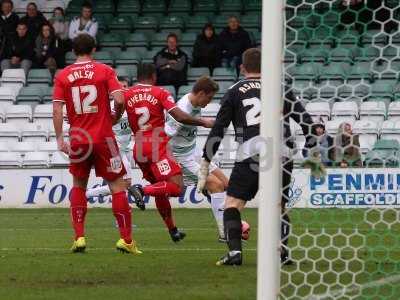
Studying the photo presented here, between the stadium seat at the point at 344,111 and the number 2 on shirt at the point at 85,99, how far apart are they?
14.4 ft

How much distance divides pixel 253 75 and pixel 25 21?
13344 mm

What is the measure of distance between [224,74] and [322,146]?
13.3 meters

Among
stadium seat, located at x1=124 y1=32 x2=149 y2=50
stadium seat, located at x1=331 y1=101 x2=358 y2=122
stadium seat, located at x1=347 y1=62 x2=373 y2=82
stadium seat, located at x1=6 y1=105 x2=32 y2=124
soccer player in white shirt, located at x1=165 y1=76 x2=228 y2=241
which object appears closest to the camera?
soccer player in white shirt, located at x1=165 y1=76 x2=228 y2=241

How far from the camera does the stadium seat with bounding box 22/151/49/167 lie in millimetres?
19516

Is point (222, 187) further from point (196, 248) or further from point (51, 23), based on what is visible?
point (51, 23)

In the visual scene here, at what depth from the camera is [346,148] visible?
26.8ft

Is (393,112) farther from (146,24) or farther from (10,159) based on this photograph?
(146,24)

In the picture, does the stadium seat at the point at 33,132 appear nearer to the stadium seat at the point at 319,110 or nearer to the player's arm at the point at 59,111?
the stadium seat at the point at 319,110

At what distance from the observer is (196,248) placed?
37.3 feet

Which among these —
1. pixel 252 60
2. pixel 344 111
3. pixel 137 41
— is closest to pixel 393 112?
pixel 344 111

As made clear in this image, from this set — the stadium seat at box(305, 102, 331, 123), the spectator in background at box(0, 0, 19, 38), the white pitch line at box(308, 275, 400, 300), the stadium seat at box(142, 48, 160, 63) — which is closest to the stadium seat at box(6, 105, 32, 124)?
the spectator in background at box(0, 0, 19, 38)

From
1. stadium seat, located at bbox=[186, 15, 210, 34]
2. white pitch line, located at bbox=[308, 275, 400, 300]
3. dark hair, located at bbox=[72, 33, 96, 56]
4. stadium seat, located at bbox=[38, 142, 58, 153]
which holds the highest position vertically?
dark hair, located at bbox=[72, 33, 96, 56]

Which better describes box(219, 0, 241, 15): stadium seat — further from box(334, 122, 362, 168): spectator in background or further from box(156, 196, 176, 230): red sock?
box(334, 122, 362, 168): spectator in background

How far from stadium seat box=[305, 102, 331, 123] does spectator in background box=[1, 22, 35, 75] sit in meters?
8.62
